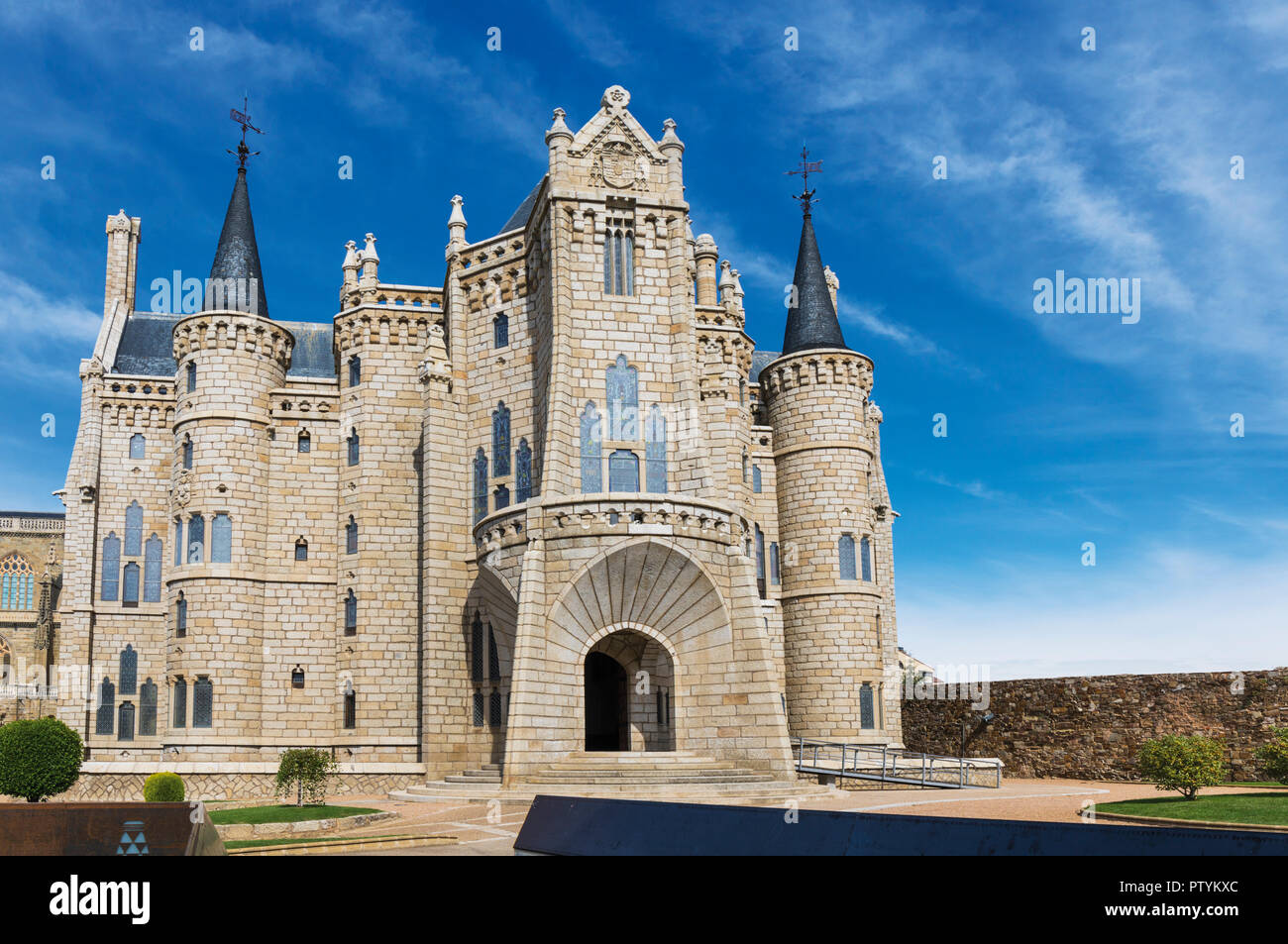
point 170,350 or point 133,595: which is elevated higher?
point 170,350

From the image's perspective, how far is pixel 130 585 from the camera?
3994cm

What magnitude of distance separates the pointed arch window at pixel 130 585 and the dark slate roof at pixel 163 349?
25.0 feet

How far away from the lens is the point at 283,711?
35.4 meters

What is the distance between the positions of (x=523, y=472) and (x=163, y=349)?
20726 mm

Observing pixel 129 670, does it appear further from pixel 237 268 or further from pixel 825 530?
pixel 825 530

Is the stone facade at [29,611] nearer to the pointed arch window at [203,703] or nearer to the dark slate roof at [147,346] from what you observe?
the dark slate roof at [147,346]

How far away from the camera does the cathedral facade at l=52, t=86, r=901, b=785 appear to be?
2759 centimetres

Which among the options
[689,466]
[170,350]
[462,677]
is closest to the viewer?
[689,466]

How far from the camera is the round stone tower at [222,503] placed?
3456 centimetres

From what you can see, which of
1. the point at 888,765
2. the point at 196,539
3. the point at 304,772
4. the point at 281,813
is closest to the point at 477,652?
the point at 304,772
